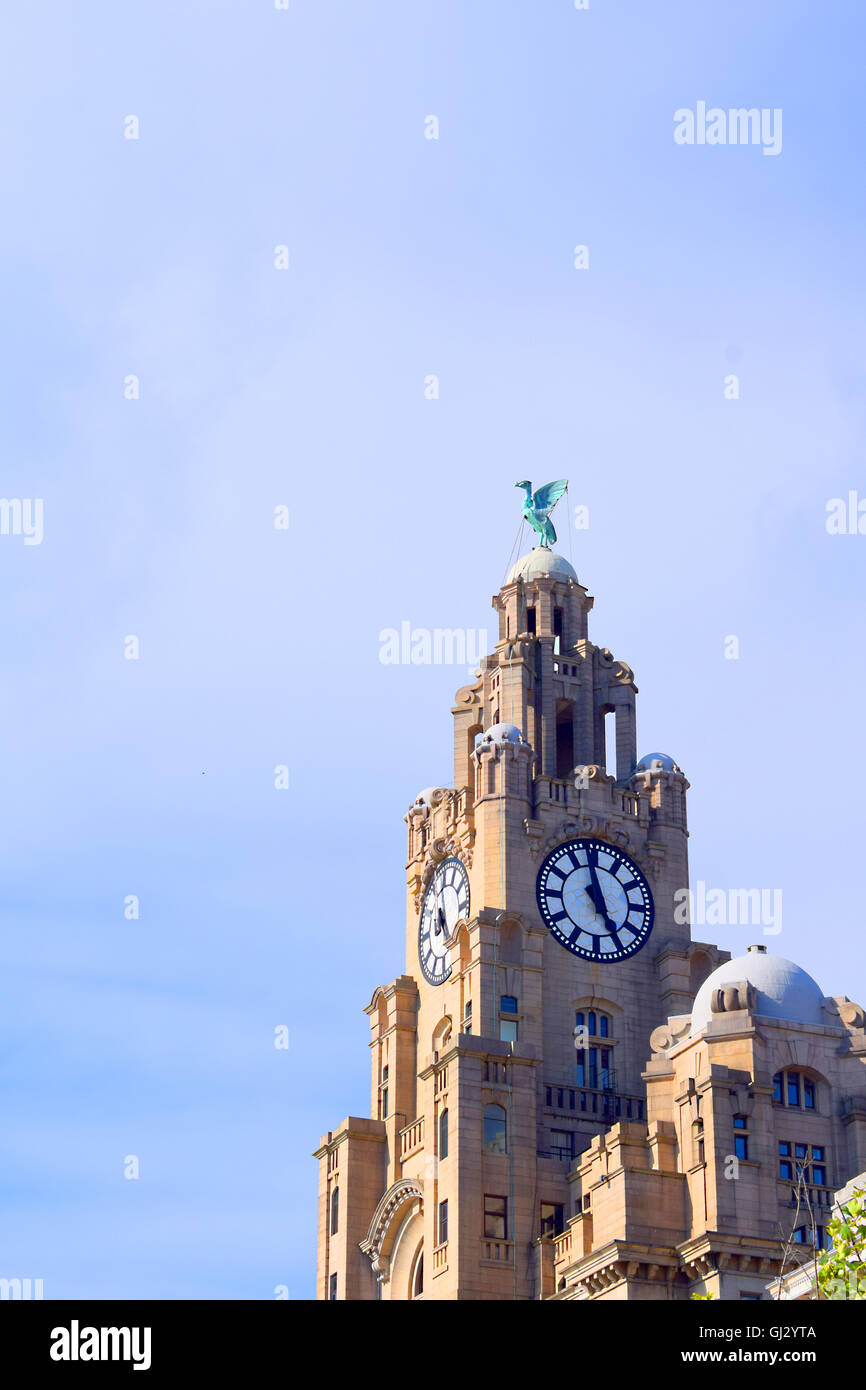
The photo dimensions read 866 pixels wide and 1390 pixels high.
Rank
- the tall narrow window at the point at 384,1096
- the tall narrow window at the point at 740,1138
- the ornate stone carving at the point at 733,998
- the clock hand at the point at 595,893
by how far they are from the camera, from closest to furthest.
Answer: the tall narrow window at the point at 740,1138 < the ornate stone carving at the point at 733,998 < the clock hand at the point at 595,893 < the tall narrow window at the point at 384,1096

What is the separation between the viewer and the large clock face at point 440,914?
9756 centimetres

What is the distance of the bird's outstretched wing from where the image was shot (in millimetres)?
109188

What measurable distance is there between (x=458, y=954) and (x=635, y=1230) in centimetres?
1966

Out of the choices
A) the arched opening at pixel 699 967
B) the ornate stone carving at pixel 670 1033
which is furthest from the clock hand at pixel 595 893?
the ornate stone carving at pixel 670 1033

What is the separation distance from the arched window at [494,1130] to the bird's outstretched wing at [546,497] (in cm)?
3333

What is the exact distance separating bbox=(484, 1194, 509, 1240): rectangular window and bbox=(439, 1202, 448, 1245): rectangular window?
1.97 meters

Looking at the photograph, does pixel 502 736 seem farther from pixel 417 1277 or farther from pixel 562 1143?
pixel 417 1277

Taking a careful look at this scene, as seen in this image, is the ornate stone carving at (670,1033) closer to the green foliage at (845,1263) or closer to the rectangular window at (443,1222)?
the rectangular window at (443,1222)

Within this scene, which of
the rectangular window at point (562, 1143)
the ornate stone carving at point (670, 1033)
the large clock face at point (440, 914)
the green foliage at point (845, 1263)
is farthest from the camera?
the large clock face at point (440, 914)

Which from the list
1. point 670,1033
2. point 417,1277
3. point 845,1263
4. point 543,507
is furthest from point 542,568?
point 845,1263

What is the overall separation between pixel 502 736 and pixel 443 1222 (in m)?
21.7

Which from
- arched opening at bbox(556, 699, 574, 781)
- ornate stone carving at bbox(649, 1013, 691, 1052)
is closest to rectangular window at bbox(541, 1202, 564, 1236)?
ornate stone carving at bbox(649, 1013, 691, 1052)

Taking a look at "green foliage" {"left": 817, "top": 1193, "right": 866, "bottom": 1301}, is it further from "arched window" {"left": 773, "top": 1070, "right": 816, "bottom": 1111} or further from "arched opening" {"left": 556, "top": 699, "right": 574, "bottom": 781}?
"arched opening" {"left": 556, "top": 699, "right": 574, "bottom": 781}
